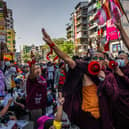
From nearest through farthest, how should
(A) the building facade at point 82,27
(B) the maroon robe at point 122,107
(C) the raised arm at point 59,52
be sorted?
1. (C) the raised arm at point 59,52
2. (B) the maroon robe at point 122,107
3. (A) the building facade at point 82,27

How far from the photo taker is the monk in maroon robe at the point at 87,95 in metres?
2.20

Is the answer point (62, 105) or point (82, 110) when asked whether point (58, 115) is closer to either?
point (62, 105)

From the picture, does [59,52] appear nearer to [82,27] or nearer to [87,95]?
[87,95]

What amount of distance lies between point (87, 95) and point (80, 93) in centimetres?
10

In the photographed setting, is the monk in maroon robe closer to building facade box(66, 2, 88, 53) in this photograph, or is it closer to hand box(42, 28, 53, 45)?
hand box(42, 28, 53, 45)

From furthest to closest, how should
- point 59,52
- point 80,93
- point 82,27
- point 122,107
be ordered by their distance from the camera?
1. point 82,27
2. point 122,107
3. point 80,93
4. point 59,52

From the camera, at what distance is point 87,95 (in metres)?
2.27

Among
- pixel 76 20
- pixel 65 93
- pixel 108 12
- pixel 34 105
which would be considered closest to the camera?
pixel 65 93

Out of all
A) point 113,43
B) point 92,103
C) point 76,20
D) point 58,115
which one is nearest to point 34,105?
point 58,115

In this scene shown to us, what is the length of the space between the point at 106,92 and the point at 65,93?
49cm

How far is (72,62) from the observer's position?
217cm

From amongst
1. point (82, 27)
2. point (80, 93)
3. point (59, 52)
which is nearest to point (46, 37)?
point (59, 52)

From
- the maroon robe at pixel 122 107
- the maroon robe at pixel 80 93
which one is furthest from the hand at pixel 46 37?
the maroon robe at pixel 122 107

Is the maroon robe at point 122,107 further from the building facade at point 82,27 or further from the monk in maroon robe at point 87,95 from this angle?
the building facade at point 82,27
